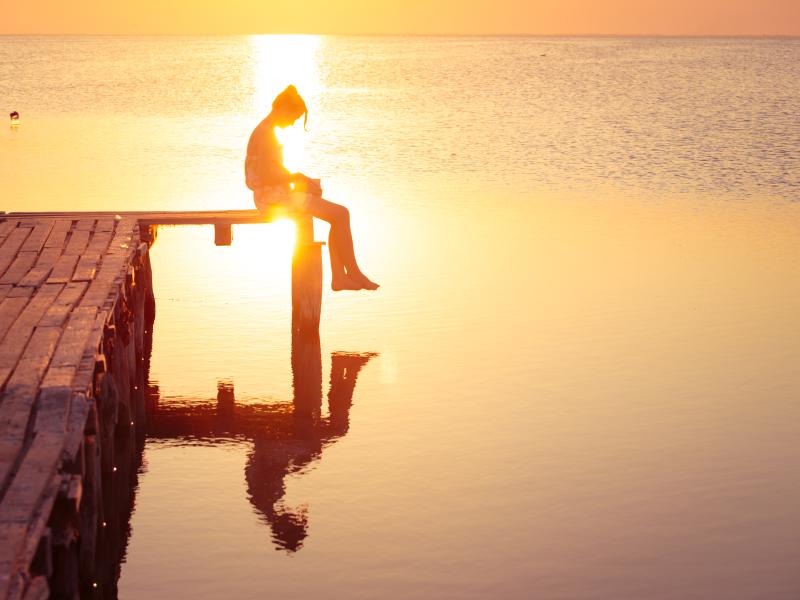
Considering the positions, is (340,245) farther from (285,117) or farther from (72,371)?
(72,371)

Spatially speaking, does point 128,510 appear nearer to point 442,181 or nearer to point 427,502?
point 427,502

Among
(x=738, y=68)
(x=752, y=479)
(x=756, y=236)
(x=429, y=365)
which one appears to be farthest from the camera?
(x=738, y=68)

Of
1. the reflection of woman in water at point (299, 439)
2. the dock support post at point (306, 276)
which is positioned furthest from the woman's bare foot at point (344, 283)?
the reflection of woman in water at point (299, 439)

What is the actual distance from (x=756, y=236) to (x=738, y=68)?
96.1 m

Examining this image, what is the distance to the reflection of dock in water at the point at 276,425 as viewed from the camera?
432 inches

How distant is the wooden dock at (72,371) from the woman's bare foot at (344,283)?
236 mm

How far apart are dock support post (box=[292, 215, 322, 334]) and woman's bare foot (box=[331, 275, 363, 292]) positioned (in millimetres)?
227

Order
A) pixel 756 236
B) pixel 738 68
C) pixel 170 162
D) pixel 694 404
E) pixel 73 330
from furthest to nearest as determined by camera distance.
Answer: pixel 738 68
pixel 170 162
pixel 756 236
pixel 694 404
pixel 73 330

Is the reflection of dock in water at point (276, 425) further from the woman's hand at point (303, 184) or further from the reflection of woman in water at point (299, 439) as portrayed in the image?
the woman's hand at point (303, 184)

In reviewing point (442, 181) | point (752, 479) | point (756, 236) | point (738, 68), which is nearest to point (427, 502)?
point (752, 479)

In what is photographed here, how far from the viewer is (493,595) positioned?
9.16 m

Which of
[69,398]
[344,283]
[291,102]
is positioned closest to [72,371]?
[69,398]

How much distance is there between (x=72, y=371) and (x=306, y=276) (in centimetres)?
579

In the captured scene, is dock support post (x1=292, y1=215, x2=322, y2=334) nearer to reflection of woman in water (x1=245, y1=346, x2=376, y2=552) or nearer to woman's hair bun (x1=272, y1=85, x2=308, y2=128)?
reflection of woman in water (x1=245, y1=346, x2=376, y2=552)
